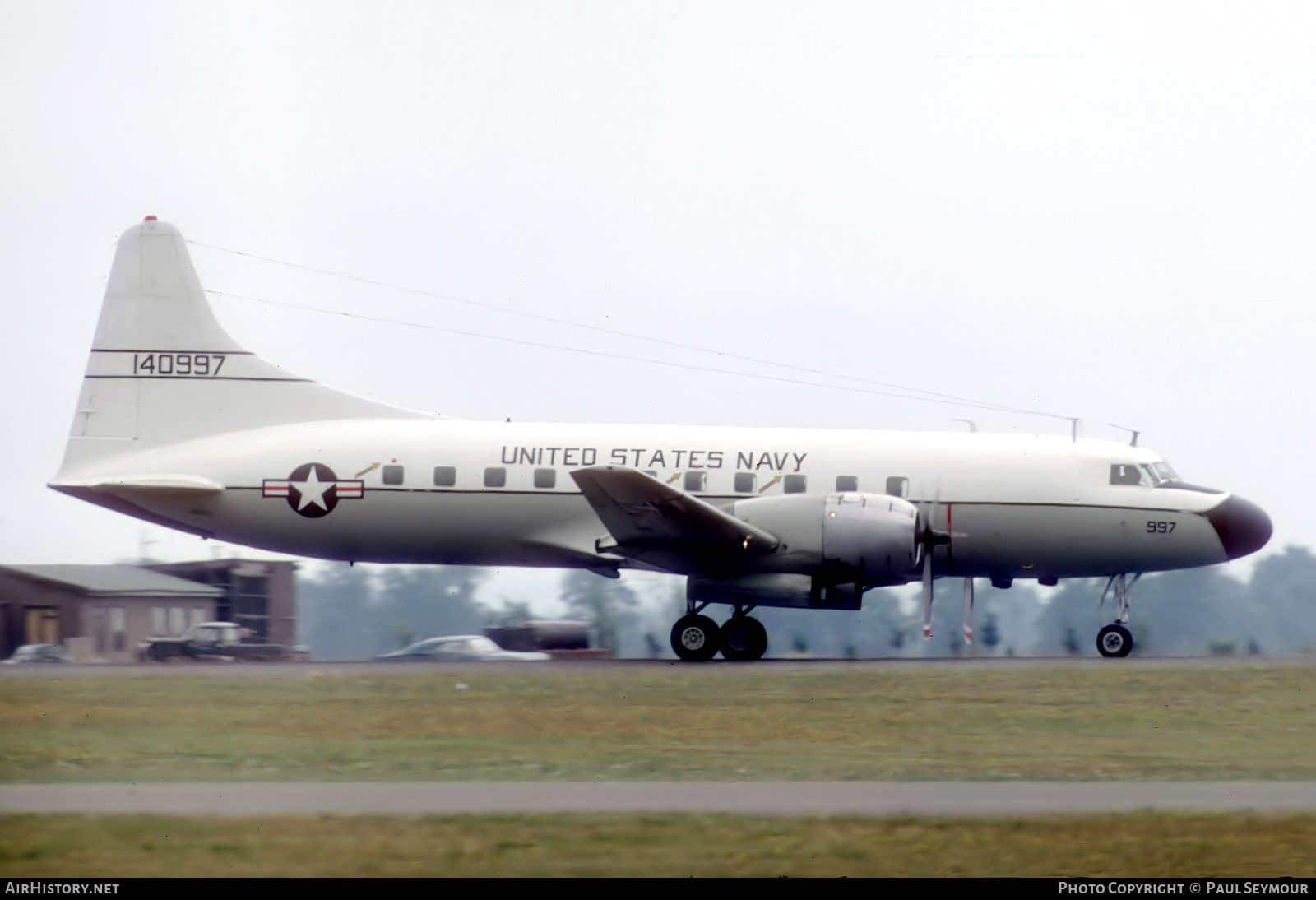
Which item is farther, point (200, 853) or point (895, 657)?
point (895, 657)

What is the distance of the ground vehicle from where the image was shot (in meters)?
33.8

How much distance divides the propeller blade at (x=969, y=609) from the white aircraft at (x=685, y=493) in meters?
0.09

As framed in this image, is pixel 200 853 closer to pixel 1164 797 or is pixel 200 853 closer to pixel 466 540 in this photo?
pixel 1164 797

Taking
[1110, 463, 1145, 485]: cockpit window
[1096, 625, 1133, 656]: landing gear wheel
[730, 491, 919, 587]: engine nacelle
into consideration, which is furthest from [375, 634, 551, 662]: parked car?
[1110, 463, 1145, 485]: cockpit window

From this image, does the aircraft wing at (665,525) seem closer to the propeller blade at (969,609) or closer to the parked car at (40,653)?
the propeller blade at (969,609)

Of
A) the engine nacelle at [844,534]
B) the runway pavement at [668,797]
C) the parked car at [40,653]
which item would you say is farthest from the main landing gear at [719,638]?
the parked car at [40,653]

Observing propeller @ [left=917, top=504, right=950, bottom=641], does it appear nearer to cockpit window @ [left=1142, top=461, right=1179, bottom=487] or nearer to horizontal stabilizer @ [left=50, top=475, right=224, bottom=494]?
cockpit window @ [left=1142, top=461, right=1179, bottom=487]

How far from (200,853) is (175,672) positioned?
1305 cm

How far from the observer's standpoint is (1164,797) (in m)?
12.0

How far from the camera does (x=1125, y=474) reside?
25.3m

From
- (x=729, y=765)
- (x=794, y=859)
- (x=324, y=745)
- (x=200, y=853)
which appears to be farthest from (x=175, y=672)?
(x=794, y=859)

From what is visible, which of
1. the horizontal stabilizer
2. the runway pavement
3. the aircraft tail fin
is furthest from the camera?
the aircraft tail fin

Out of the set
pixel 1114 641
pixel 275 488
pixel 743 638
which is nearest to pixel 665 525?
pixel 743 638

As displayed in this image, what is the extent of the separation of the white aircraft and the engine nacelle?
0.06 meters
